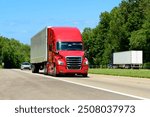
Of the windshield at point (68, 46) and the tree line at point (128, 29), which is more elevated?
the tree line at point (128, 29)

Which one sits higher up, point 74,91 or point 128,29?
point 128,29

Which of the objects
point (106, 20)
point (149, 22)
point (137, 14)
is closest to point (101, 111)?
point (149, 22)

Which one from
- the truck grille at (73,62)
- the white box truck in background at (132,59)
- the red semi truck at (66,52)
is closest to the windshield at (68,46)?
the red semi truck at (66,52)

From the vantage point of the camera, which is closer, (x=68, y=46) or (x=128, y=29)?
(x=68, y=46)

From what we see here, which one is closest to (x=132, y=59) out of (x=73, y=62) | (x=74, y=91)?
(x=73, y=62)

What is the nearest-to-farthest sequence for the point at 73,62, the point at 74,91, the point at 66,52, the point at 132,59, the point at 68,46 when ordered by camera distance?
the point at 74,91 → the point at 73,62 → the point at 66,52 → the point at 68,46 → the point at 132,59

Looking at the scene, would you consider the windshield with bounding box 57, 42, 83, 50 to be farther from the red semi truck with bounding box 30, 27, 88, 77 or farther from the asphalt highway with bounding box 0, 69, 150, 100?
the asphalt highway with bounding box 0, 69, 150, 100

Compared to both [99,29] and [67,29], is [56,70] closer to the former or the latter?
[67,29]

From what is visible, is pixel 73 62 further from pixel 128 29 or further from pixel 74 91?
pixel 128 29


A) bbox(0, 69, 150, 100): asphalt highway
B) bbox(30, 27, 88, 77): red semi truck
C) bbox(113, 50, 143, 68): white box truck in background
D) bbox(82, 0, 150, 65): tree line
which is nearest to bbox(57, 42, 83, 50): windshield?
bbox(30, 27, 88, 77): red semi truck

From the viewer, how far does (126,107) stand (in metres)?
9.84

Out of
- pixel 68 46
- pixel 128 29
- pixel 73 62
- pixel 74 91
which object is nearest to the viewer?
pixel 74 91

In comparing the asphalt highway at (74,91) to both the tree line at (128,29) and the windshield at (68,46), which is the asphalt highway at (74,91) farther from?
the tree line at (128,29)

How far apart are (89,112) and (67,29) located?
32.2 m
